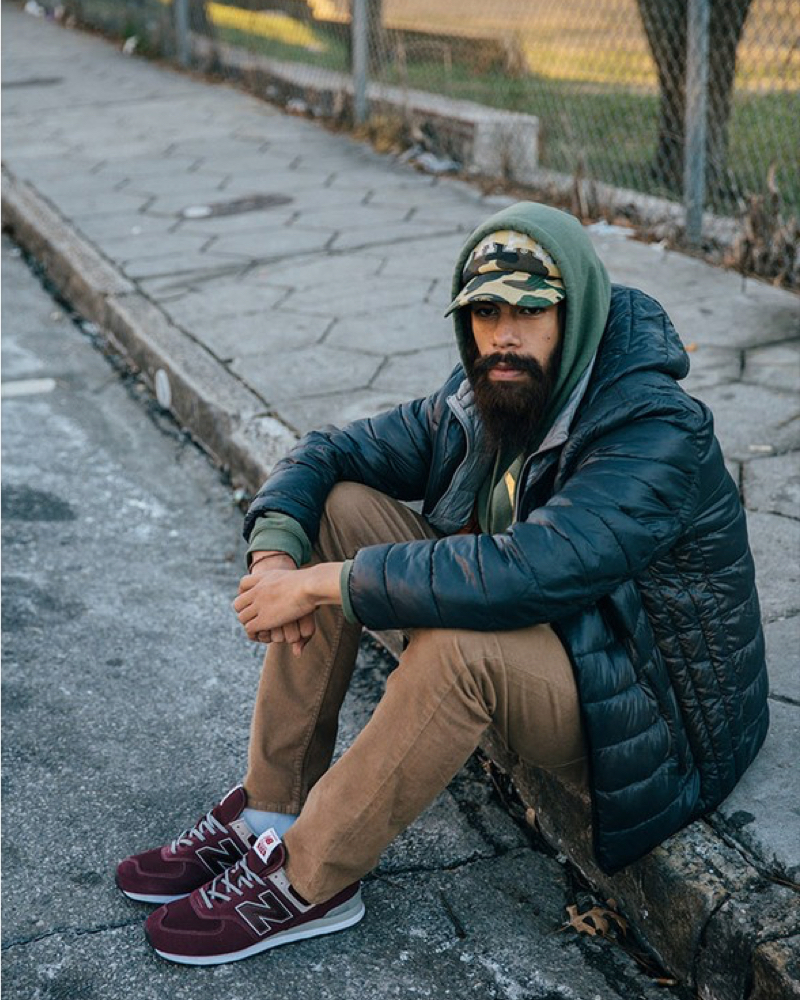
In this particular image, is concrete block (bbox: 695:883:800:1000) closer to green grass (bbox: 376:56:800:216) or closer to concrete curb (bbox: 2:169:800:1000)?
concrete curb (bbox: 2:169:800:1000)

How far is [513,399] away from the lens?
236 cm

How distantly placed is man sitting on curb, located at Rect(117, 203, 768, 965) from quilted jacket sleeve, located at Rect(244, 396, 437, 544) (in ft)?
0.65

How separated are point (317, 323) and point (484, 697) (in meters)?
3.21

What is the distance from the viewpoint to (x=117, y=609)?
3623 millimetres

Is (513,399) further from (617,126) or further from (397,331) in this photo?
(617,126)

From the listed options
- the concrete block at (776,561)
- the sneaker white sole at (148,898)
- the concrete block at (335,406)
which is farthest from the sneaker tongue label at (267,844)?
the concrete block at (335,406)

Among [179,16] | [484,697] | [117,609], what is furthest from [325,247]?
[179,16]

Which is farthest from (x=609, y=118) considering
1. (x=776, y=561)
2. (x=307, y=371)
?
(x=776, y=561)

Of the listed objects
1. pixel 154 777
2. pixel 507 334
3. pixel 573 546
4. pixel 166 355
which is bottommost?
pixel 154 777

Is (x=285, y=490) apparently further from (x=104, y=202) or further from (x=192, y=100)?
(x=192, y=100)

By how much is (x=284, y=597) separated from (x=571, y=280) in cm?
76

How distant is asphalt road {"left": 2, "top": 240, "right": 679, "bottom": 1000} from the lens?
232 centimetres

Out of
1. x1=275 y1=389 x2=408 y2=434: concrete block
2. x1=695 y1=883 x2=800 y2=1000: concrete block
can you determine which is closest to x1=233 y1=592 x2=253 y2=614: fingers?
x1=695 y1=883 x2=800 y2=1000: concrete block

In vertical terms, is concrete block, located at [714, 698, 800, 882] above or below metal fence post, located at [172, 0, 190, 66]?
below
